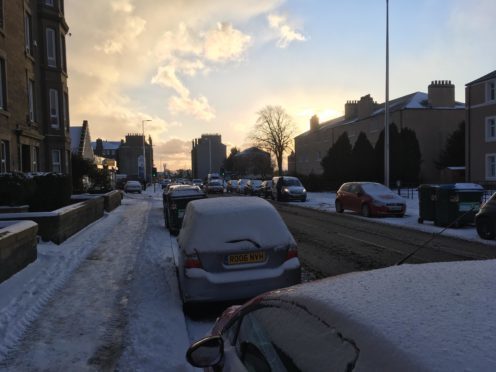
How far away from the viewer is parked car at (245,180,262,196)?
42.8 m

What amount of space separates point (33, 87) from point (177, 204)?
1201cm

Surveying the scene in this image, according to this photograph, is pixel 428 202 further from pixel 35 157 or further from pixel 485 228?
pixel 35 157

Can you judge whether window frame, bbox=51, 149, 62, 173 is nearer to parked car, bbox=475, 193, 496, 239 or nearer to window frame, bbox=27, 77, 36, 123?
window frame, bbox=27, 77, 36, 123

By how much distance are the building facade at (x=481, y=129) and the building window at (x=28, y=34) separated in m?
35.3

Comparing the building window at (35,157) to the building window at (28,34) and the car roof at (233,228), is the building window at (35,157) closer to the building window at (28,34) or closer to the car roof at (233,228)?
the building window at (28,34)

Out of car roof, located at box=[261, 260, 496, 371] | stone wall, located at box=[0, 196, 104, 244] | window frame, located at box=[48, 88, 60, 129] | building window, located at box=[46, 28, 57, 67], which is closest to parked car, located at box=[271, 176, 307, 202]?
window frame, located at box=[48, 88, 60, 129]

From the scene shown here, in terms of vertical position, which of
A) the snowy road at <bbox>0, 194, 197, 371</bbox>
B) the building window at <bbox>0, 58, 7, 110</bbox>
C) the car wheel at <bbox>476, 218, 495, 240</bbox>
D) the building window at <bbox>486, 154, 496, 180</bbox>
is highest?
the building window at <bbox>0, 58, 7, 110</bbox>

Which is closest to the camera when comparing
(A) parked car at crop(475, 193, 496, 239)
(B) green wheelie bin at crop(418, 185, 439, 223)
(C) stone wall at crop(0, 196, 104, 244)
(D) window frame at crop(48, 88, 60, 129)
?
(C) stone wall at crop(0, 196, 104, 244)

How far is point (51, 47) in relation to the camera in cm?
2461

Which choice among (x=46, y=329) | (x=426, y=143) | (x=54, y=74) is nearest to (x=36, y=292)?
(x=46, y=329)

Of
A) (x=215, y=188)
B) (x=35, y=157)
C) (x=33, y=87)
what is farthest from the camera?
(x=215, y=188)

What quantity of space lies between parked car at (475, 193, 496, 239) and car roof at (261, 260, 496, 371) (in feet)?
38.4

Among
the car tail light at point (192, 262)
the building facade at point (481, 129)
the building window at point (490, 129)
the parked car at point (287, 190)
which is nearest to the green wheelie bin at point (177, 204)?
the car tail light at point (192, 262)

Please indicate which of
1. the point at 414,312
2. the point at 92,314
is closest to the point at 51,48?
the point at 92,314
